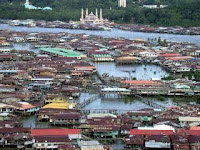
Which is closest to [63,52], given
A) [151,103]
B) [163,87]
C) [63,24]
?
[163,87]

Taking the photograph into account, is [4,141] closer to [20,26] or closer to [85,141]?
[85,141]

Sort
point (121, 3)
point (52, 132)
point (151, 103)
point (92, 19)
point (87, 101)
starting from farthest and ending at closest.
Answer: point (121, 3)
point (92, 19)
point (151, 103)
point (87, 101)
point (52, 132)

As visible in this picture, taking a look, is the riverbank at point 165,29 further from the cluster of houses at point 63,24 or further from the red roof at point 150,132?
the red roof at point 150,132

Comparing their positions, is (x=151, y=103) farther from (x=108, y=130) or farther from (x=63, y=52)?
(x=63, y=52)

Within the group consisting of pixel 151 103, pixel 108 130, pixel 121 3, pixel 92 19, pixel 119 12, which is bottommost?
pixel 151 103

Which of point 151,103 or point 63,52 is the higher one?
point 63,52

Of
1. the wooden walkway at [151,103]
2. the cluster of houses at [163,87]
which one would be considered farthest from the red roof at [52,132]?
the cluster of houses at [163,87]

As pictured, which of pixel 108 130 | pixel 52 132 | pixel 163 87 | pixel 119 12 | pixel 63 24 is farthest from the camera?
pixel 119 12

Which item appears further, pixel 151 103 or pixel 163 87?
pixel 163 87
